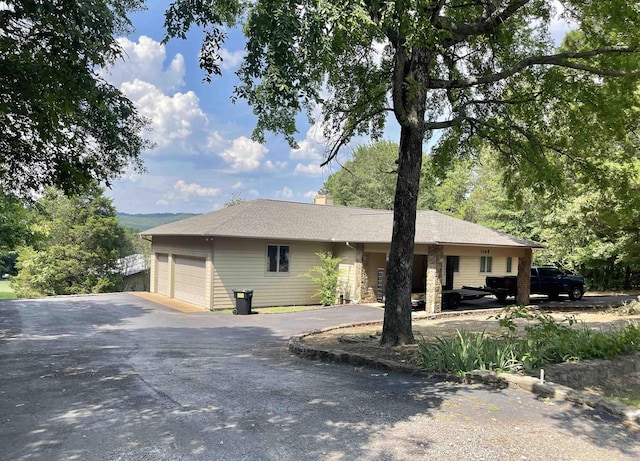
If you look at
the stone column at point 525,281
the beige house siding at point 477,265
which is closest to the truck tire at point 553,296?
the beige house siding at point 477,265

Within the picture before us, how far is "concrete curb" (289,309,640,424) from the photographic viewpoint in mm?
5727

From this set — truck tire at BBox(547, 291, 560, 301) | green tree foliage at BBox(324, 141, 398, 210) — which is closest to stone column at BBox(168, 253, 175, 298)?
truck tire at BBox(547, 291, 560, 301)

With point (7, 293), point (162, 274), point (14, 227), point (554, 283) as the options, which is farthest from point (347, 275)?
point (7, 293)

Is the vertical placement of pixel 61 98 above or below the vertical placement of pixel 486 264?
above

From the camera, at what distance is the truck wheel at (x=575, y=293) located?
2328 centimetres

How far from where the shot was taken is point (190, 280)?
21.6 metres

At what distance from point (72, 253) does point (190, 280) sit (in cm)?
1491

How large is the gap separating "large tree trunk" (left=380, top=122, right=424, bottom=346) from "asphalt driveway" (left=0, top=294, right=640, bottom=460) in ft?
5.94

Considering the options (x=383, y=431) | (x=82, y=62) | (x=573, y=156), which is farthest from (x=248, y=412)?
(x=573, y=156)

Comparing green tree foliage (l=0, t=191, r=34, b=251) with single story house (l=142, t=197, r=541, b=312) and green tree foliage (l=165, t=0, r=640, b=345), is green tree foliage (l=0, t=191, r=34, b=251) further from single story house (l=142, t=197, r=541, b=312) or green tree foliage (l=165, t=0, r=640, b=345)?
green tree foliage (l=165, t=0, r=640, b=345)

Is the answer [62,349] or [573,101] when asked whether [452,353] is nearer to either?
[573,101]

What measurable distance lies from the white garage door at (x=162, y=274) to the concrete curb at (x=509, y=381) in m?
16.6

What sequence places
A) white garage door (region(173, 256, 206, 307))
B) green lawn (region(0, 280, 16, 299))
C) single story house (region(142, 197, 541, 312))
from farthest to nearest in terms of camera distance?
green lawn (region(0, 280, 16, 299))
white garage door (region(173, 256, 206, 307))
single story house (region(142, 197, 541, 312))

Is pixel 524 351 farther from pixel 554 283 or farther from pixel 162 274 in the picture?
pixel 162 274
